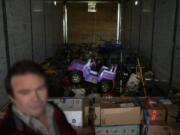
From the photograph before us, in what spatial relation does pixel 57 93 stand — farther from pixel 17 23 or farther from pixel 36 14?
pixel 36 14

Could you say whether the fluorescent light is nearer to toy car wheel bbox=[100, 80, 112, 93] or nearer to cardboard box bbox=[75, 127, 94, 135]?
toy car wheel bbox=[100, 80, 112, 93]

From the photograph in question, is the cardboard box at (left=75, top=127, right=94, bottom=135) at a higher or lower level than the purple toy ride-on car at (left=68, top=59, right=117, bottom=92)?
lower

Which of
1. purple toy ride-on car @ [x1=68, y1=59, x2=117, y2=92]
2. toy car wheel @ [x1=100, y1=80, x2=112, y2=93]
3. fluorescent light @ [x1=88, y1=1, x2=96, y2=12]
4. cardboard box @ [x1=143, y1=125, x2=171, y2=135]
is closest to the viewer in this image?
cardboard box @ [x1=143, y1=125, x2=171, y2=135]

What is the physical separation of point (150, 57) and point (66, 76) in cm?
251

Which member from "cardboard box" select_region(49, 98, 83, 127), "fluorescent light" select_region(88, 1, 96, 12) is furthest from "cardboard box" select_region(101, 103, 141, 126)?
"fluorescent light" select_region(88, 1, 96, 12)

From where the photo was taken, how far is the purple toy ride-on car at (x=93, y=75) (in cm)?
499

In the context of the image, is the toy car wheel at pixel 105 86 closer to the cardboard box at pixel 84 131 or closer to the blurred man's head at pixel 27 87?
the cardboard box at pixel 84 131

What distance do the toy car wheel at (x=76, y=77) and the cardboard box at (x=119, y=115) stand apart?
2.58 m

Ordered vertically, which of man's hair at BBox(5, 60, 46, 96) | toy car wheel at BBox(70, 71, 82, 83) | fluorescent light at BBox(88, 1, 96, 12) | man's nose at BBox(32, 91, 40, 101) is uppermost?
fluorescent light at BBox(88, 1, 96, 12)

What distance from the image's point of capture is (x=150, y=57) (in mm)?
6105

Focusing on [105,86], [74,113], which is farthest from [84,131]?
[105,86]

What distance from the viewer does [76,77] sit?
530cm

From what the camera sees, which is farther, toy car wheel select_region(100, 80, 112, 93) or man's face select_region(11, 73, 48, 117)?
toy car wheel select_region(100, 80, 112, 93)

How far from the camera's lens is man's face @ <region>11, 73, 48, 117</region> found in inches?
35.4
